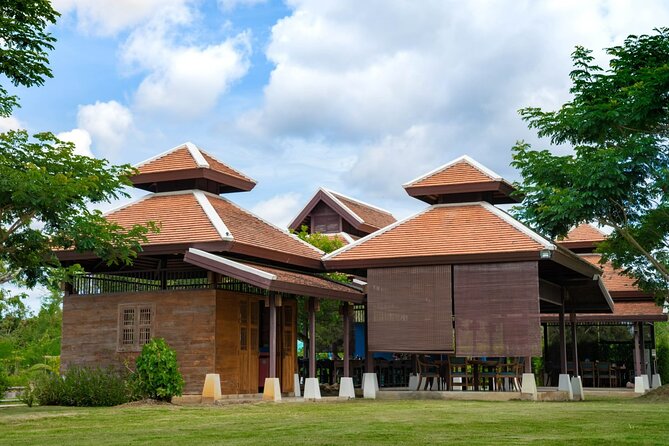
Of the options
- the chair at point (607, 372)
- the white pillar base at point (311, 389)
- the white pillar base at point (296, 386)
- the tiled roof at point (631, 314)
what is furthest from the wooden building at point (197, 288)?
the chair at point (607, 372)

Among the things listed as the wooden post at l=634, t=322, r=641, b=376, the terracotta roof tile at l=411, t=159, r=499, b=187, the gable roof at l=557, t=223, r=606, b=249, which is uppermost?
the terracotta roof tile at l=411, t=159, r=499, b=187

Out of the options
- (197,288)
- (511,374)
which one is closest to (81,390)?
(197,288)

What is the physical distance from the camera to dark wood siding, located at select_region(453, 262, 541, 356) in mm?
22547

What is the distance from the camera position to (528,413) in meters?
16.1

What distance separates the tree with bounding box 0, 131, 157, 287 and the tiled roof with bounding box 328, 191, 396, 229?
18152mm

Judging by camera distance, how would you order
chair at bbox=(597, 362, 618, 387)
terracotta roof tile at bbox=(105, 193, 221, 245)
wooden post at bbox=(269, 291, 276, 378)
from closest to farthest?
wooden post at bbox=(269, 291, 276, 378) → terracotta roof tile at bbox=(105, 193, 221, 245) → chair at bbox=(597, 362, 618, 387)

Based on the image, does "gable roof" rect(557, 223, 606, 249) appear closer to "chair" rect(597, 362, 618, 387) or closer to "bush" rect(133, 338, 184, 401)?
"chair" rect(597, 362, 618, 387)

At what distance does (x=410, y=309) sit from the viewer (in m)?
23.6

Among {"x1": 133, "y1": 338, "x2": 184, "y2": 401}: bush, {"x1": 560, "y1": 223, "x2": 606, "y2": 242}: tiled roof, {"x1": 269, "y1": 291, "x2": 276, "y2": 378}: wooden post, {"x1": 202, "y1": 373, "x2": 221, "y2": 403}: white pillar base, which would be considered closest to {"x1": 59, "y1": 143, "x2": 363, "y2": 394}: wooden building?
{"x1": 269, "y1": 291, "x2": 276, "y2": 378}: wooden post

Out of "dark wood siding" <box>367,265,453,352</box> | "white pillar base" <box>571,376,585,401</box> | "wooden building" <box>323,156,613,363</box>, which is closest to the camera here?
"wooden building" <box>323,156,613,363</box>

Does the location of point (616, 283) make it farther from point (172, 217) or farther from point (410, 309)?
point (172, 217)

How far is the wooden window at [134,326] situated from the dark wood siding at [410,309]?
5629 mm

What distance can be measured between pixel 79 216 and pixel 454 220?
10533 mm

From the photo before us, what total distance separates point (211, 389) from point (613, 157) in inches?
422
